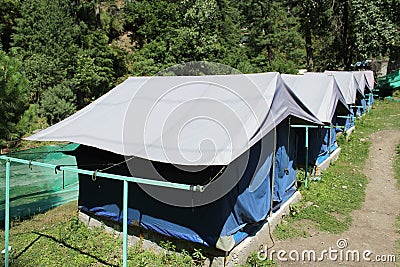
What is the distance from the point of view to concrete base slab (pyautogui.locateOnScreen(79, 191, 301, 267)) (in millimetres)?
4410

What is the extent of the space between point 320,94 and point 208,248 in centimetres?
585

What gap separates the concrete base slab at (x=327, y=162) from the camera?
8326 mm

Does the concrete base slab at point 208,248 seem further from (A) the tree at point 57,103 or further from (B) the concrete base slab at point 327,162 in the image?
(A) the tree at point 57,103

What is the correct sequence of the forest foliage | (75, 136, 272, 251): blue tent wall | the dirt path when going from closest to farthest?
(75, 136, 272, 251): blue tent wall
the dirt path
the forest foliage

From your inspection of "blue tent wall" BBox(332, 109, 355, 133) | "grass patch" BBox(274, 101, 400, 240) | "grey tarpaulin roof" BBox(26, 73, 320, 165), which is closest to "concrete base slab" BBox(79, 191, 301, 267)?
"grass patch" BBox(274, 101, 400, 240)

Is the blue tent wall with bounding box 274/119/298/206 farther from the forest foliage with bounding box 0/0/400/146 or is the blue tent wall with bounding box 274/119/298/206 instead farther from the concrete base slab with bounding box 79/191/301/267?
the forest foliage with bounding box 0/0/400/146

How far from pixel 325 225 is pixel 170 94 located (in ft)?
11.1

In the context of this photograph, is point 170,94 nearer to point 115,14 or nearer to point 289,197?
point 289,197

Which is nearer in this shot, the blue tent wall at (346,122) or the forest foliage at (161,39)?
the blue tent wall at (346,122)

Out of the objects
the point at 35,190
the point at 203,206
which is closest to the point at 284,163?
the point at 203,206

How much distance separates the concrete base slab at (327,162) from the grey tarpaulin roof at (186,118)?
2.87 m

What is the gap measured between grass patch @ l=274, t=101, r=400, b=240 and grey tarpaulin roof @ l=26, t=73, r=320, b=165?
5.74 ft

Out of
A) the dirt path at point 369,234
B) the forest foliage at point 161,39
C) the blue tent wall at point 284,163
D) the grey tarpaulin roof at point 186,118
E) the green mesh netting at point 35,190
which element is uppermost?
the forest foliage at point 161,39

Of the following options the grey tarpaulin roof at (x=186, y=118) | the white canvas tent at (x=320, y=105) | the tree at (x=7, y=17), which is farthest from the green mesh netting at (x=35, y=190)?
the tree at (x=7, y=17)
